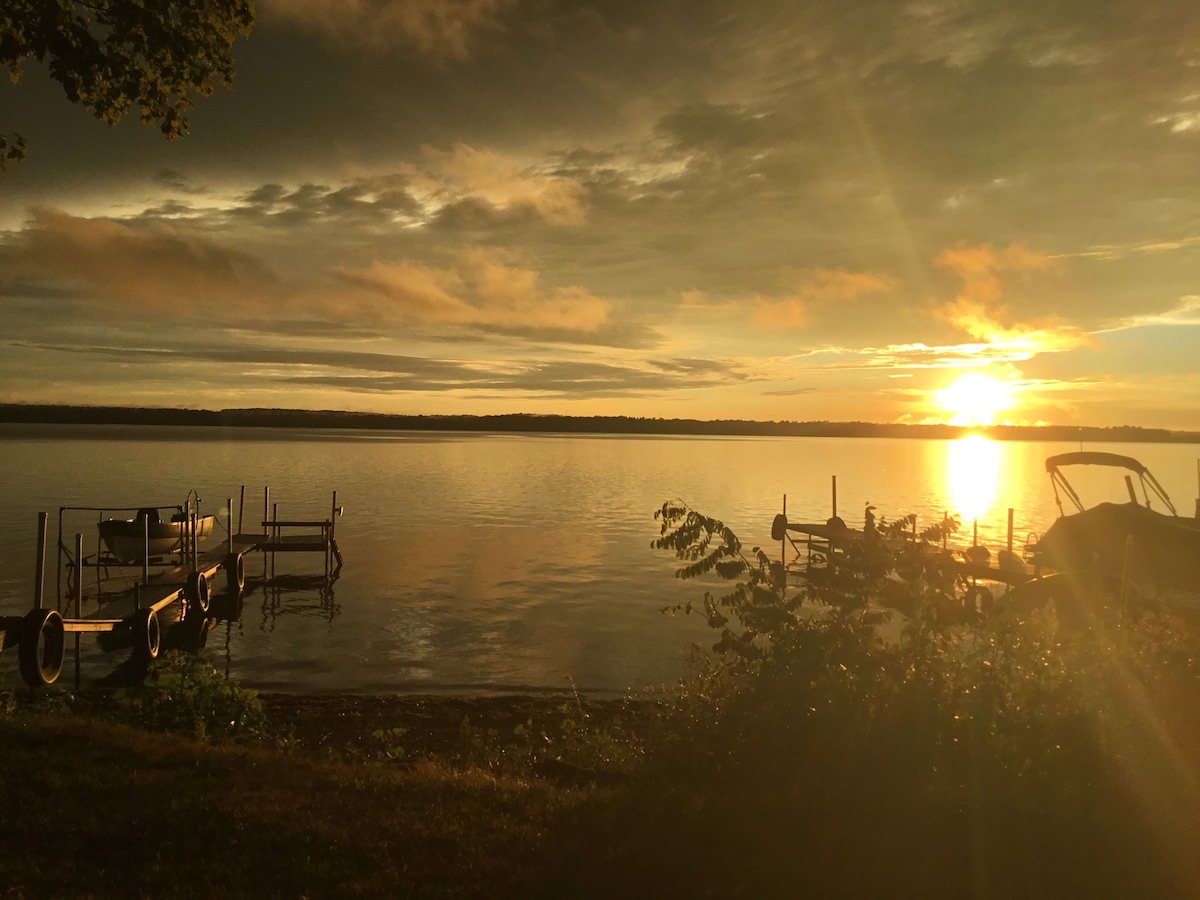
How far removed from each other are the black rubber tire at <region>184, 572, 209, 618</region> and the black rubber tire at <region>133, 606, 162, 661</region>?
4721 mm

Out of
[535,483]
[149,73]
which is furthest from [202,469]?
[149,73]

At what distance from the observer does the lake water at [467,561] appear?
21172 mm

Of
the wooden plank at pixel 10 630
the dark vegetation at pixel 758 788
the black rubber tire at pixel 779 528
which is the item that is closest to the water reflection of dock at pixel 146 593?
the wooden plank at pixel 10 630

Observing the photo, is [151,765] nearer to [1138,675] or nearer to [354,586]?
[1138,675]

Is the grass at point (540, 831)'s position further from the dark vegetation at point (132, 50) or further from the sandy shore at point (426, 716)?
the dark vegetation at point (132, 50)

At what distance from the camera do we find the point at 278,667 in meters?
21.0

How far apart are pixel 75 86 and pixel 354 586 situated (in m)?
22.6

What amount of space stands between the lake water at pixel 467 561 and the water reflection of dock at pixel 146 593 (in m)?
0.82

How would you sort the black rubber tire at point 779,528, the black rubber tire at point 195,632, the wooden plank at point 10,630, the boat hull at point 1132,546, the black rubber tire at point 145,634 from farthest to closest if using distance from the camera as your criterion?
1. the black rubber tire at point 779,528
2. the black rubber tire at point 195,632
3. the boat hull at point 1132,546
4. the black rubber tire at point 145,634
5. the wooden plank at point 10,630

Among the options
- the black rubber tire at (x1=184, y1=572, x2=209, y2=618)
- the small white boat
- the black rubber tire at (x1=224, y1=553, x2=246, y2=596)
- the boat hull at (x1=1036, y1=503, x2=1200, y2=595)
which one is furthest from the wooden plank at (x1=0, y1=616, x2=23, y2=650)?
the boat hull at (x1=1036, y1=503, x2=1200, y2=595)

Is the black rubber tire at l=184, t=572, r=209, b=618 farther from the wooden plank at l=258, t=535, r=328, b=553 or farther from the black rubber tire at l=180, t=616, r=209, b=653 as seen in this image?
the wooden plank at l=258, t=535, r=328, b=553

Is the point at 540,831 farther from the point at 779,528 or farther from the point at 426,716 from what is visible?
the point at 779,528

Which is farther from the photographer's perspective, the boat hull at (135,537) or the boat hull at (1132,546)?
the boat hull at (135,537)

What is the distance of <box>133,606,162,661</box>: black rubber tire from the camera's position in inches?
807
